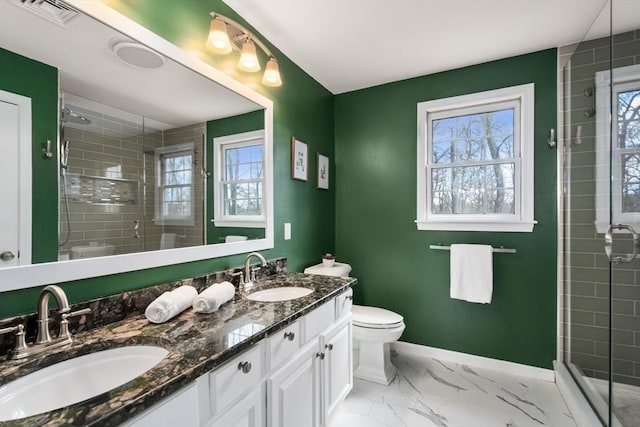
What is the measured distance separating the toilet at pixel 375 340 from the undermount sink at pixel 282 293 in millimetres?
695

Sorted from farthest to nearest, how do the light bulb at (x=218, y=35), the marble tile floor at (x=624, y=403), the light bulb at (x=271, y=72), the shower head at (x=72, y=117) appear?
the light bulb at (x=271, y=72) < the marble tile floor at (x=624, y=403) < the light bulb at (x=218, y=35) < the shower head at (x=72, y=117)

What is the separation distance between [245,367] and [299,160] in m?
1.66

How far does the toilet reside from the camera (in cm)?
212

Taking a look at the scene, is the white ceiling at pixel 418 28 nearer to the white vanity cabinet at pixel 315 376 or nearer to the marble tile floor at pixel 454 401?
the white vanity cabinet at pixel 315 376

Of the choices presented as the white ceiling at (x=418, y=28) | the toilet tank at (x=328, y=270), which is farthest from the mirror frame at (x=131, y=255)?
the toilet tank at (x=328, y=270)

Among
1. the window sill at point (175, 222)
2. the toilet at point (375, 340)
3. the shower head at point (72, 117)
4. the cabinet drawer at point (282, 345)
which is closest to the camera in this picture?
the shower head at point (72, 117)

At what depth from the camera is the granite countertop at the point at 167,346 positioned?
2.00 feet

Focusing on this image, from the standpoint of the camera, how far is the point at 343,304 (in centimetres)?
180

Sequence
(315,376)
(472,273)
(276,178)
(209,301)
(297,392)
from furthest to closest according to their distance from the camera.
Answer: (472,273) → (276,178) → (315,376) → (297,392) → (209,301)

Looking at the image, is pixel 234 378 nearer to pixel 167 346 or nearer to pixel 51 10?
pixel 167 346

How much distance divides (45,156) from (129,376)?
29.1 inches

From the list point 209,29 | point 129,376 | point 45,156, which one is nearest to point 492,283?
point 129,376

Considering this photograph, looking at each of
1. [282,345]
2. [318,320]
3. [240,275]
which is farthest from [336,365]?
[240,275]

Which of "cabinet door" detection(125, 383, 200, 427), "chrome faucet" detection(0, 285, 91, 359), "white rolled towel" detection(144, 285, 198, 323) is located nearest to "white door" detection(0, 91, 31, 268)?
"chrome faucet" detection(0, 285, 91, 359)
